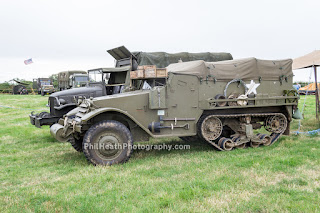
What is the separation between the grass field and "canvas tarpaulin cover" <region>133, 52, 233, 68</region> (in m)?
3.95

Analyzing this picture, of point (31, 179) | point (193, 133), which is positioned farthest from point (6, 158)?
point (193, 133)

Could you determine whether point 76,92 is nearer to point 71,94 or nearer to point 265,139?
point 71,94

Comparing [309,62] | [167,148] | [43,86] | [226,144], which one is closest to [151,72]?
[167,148]

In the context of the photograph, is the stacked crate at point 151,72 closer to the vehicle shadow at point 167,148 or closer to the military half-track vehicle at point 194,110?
the military half-track vehicle at point 194,110

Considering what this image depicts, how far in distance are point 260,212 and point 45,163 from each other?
14.7ft

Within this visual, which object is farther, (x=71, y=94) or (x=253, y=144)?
(x=71, y=94)

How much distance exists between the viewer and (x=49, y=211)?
3939 millimetres

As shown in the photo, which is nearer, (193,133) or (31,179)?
(31,179)

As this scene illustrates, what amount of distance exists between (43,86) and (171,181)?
31.4m

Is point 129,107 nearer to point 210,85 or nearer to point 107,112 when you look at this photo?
point 107,112

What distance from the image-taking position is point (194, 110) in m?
6.82

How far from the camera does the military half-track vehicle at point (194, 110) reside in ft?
19.9

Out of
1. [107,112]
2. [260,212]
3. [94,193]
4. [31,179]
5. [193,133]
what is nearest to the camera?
[260,212]

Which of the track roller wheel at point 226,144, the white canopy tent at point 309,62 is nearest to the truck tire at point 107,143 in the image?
the track roller wheel at point 226,144
